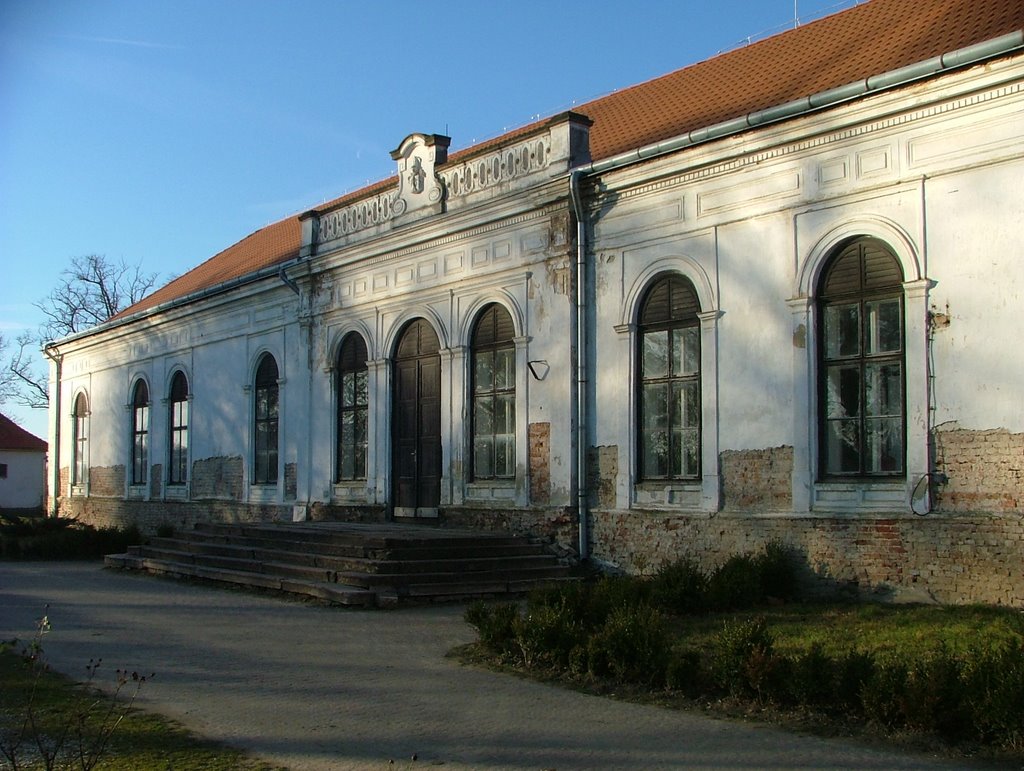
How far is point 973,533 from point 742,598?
94.4 inches

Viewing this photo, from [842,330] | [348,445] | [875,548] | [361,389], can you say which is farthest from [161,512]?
[875,548]

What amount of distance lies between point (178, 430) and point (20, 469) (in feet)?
125

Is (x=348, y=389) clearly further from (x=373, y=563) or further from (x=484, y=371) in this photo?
(x=373, y=563)

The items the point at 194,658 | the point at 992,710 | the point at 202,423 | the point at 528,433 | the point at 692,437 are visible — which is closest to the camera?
the point at 992,710

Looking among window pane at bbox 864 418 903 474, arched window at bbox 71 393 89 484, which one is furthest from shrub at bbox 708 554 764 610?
arched window at bbox 71 393 89 484

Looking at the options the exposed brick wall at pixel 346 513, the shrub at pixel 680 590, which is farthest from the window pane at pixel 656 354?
the exposed brick wall at pixel 346 513

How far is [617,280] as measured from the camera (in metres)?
15.6

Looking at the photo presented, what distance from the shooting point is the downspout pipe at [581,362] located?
15727 millimetres

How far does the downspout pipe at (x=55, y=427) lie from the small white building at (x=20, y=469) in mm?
27288

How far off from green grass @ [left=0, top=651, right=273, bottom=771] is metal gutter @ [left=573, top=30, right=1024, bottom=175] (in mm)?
9352

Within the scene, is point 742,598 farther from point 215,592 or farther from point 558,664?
point 215,592

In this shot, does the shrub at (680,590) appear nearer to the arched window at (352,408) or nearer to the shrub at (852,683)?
the shrub at (852,683)

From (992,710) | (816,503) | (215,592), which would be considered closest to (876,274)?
(816,503)

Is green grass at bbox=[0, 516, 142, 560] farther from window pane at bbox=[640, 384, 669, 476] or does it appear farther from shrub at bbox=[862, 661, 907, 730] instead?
shrub at bbox=[862, 661, 907, 730]
